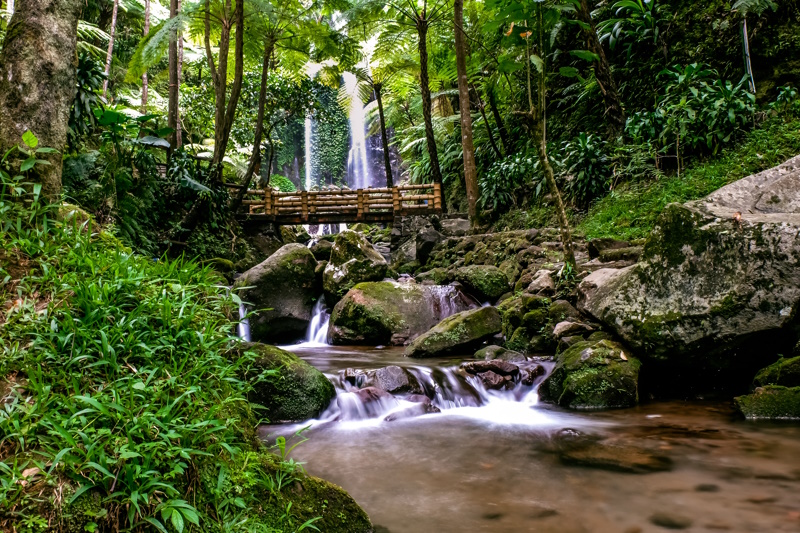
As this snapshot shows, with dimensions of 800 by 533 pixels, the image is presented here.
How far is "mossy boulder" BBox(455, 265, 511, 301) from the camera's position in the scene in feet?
24.9

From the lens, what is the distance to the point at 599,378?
4219 millimetres

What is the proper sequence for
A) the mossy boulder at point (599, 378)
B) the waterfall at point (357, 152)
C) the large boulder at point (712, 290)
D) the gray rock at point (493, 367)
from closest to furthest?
the large boulder at point (712, 290) < the mossy boulder at point (599, 378) < the gray rock at point (493, 367) < the waterfall at point (357, 152)

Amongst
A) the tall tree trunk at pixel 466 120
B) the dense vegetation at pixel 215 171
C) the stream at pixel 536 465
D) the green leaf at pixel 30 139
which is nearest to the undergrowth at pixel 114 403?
the dense vegetation at pixel 215 171

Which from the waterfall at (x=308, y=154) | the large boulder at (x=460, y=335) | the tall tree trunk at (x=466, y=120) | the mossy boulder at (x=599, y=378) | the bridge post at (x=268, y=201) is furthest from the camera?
the waterfall at (x=308, y=154)

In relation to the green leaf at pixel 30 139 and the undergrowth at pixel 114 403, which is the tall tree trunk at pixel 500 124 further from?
the undergrowth at pixel 114 403

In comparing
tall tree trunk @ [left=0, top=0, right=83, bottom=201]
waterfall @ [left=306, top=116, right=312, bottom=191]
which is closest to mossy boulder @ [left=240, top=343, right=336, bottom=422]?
tall tree trunk @ [left=0, top=0, right=83, bottom=201]

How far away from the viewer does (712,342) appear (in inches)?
155

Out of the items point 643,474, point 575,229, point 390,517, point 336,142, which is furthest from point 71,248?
point 336,142

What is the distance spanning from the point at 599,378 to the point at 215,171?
824 centimetres

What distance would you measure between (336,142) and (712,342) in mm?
25450

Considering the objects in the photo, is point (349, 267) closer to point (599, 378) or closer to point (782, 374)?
point (599, 378)

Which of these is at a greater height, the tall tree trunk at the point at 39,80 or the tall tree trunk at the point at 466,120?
the tall tree trunk at the point at 466,120

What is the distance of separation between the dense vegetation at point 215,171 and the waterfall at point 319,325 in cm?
143

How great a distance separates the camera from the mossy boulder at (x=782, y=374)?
361 centimetres
